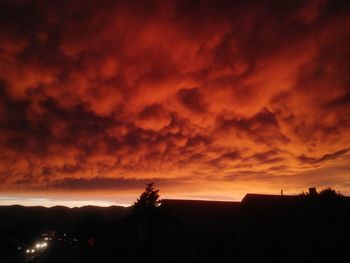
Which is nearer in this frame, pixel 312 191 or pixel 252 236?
pixel 252 236

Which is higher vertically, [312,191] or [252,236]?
[312,191]

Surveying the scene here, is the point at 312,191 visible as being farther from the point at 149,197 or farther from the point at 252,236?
the point at 149,197

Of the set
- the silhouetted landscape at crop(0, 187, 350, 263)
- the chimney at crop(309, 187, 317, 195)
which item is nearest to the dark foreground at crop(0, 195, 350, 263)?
the silhouetted landscape at crop(0, 187, 350, 263)

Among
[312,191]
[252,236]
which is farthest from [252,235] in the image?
[312,191]

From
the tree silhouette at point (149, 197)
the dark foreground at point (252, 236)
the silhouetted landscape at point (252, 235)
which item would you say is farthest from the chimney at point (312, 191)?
the tree silhouette at point (149, 197)

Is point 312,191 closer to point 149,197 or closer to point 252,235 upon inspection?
point 252,235

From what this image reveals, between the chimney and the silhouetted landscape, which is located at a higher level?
the chimney

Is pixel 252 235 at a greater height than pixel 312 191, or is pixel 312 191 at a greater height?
pixel 312 191

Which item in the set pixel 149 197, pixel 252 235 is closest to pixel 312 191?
pixel 252 235

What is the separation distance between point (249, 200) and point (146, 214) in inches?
476

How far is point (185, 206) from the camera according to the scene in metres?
47.5

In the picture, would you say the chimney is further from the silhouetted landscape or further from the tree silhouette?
the tree silhouette

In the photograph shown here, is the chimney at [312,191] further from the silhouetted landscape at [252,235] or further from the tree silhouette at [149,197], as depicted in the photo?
the tree silhouette at [149,197]

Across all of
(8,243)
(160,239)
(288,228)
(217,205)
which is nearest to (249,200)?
(288,228)
